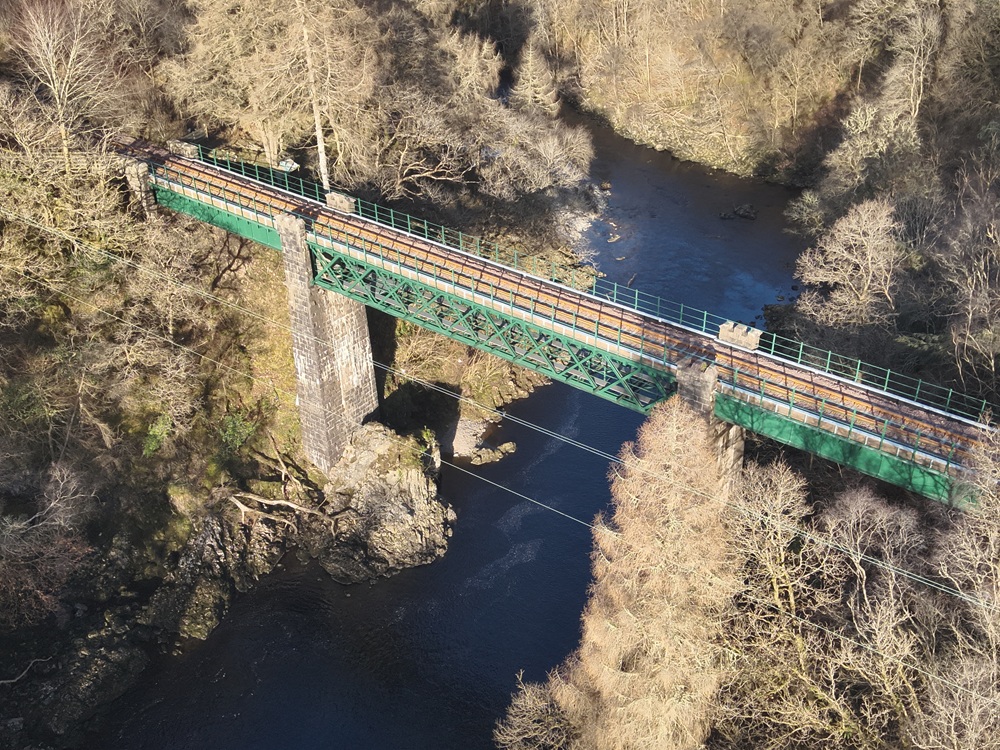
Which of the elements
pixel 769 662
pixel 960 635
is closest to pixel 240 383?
pixel 769 662

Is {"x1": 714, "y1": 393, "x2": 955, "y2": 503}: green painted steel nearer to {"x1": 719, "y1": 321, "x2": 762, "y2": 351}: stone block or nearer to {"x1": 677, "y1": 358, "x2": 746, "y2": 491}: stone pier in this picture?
{"x1": 677, "y1": 358, "x2": 746, "y2": 491}: stone pier

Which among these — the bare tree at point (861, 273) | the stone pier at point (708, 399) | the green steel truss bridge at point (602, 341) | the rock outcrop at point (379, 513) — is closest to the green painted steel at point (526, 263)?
the green steel truss bridge at point (602, 341)

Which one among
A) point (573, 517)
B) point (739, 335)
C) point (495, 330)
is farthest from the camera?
point (573, 517)

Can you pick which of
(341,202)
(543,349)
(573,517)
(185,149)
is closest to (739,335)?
Result: (543,349)

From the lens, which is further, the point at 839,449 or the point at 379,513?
the point at 379,513

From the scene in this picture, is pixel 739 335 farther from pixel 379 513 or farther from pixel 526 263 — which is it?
pixel 526 263

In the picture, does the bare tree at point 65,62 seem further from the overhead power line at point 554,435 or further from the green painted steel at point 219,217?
the green painted steel at point 219,217

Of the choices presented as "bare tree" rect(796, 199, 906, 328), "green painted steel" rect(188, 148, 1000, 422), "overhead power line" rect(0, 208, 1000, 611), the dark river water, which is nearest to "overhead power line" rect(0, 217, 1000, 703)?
"overhead power line" rect(0, 208, 1000, 611)
